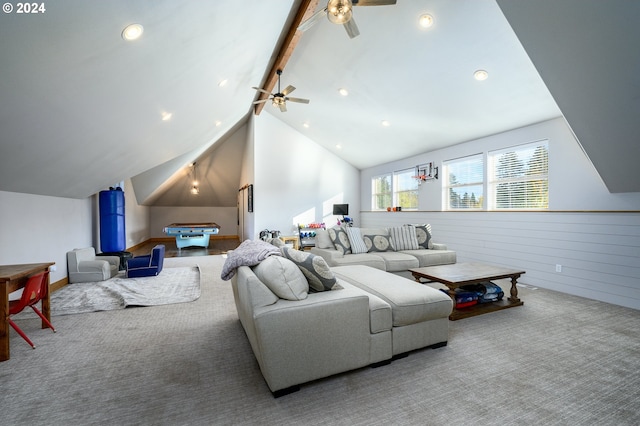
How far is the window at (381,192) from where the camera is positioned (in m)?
8.23

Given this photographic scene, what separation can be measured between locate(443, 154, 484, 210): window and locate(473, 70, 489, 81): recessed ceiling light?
1880mm

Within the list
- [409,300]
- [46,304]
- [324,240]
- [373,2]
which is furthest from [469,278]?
[46,304]

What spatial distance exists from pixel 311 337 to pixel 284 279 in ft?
1.39

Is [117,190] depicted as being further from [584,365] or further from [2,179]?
[584,365]

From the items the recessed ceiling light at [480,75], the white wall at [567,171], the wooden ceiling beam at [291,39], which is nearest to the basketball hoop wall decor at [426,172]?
the white wall at [567,171]

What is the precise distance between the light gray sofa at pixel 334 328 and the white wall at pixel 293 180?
5989 millimetres

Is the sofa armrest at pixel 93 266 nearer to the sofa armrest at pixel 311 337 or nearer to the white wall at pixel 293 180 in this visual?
the white wall at pixel 293 180

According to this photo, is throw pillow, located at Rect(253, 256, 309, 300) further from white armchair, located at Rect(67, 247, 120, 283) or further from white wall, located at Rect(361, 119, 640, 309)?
white wall, located at Rect(361, 119, 640, 309)

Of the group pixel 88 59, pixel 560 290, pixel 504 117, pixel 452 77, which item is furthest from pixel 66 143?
pixel 560 290

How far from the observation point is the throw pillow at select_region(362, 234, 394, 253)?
4.91 meters

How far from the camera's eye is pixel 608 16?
2.03 metres

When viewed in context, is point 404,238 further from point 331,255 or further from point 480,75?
point 480,75

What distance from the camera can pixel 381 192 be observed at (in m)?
8.57

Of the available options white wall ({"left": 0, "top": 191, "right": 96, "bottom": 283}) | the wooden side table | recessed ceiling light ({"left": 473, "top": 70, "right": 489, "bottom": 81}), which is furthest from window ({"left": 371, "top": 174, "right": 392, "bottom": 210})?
white wall ({"left": 0, "top": 191, "right": 96, "bottom": 283})
